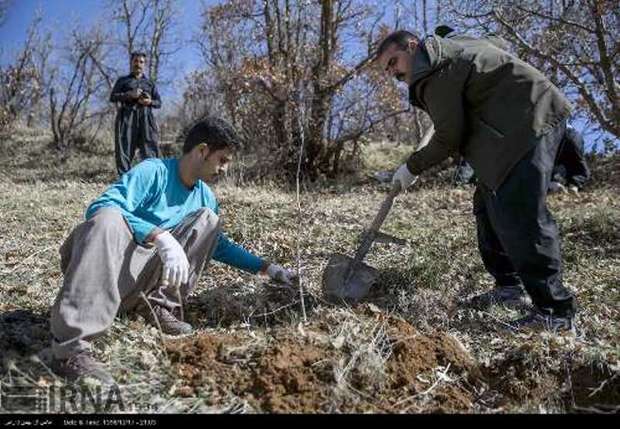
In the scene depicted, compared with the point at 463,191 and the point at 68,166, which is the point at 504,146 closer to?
the point at 463,191

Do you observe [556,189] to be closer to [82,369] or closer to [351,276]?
[351,276]

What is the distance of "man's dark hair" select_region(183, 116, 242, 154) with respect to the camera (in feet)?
9.67

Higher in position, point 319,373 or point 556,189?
point 556,189

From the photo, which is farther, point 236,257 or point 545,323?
point 236,257

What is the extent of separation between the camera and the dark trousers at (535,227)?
9.73 ft

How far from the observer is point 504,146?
301 centimetres

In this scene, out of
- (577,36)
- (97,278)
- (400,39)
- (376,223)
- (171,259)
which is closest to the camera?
(97,278)

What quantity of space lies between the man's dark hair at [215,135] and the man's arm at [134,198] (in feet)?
0.88

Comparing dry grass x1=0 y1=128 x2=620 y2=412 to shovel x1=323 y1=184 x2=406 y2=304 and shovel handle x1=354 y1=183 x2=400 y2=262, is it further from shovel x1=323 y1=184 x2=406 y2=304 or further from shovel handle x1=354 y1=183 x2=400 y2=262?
shovel handle x1=354 y1=183 x2=400 y2=262

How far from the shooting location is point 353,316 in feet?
9.32

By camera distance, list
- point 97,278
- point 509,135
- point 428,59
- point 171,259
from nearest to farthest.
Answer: point 97,278 < point 171,259 < point 509,135 < point 428,59

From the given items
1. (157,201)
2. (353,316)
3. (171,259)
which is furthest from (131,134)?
(353,316)

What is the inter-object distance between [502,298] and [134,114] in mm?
6652

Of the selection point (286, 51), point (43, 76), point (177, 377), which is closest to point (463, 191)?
point (286, 51)
